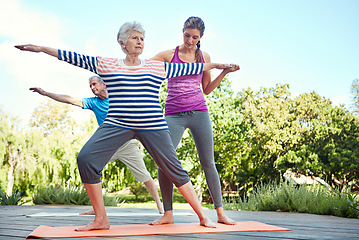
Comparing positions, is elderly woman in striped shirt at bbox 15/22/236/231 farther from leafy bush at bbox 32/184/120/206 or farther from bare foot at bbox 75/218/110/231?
leafy bush at bbox 32/184/120/206

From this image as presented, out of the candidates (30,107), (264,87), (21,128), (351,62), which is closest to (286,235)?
(21,128)

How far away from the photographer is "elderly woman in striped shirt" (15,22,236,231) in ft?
7.86

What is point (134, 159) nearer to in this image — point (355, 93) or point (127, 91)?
point (127, 91)

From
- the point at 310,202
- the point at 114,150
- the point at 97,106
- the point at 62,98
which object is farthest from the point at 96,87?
the point at 310,202

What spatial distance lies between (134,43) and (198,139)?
0.92m

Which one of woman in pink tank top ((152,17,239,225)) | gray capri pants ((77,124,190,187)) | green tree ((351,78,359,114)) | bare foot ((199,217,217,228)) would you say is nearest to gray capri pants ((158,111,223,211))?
woman in pink tank top ((152,17,239,225))

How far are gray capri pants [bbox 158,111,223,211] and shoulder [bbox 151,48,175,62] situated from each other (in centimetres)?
50

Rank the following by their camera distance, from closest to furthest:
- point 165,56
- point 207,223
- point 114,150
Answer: point 114,150
point 207,223
point 165,56

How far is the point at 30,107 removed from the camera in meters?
→ 33.4

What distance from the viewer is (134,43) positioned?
2521 millimetres

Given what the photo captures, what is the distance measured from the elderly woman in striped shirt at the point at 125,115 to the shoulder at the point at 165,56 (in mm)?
513

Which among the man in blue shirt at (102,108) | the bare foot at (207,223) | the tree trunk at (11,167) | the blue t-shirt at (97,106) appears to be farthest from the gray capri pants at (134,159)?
the tree trunk at (11,167)

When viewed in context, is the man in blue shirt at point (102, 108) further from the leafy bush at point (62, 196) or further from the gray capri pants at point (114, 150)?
the leafy bush at point (62, 196)

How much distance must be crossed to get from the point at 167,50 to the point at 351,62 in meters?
44.0
